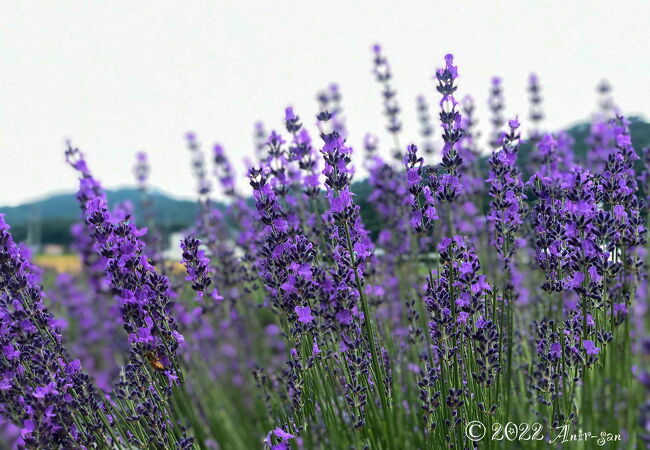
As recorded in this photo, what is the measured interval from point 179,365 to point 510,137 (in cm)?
222

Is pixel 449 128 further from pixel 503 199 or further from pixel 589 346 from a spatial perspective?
pixel 589 346

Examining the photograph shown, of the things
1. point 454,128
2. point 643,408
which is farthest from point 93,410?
point 643,408

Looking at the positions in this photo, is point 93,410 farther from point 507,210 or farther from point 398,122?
point 398,122

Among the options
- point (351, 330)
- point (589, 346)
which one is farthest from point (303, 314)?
point (589, 346)

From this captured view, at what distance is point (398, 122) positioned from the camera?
6008mm

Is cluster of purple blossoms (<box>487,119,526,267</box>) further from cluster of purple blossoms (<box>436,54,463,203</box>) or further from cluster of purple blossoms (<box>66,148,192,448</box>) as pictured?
cluster of purple blossoms (<box>66,148,192,448</box>)

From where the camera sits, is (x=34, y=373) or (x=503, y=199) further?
(x=34, y=373)

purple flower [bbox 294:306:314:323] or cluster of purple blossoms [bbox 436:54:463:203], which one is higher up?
cluster of purple blossoms [bbox 436:54:463:203]

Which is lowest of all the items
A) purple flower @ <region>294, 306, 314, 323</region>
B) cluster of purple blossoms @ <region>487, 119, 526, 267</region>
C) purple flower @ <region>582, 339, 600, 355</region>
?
purple flower @ <region>582, 339, 600, 355</region>

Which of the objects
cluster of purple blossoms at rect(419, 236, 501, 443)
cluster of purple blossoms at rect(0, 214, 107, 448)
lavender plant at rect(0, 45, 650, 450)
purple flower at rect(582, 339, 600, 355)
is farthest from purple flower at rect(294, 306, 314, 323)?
purple flower at rect(582, 339, 600, 355)

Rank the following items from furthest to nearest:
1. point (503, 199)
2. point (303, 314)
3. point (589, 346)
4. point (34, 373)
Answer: point (34, 373) < point (503, 199) < point (303, 314) < point (589, 346)

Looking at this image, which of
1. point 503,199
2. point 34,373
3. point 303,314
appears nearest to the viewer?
point 303,314

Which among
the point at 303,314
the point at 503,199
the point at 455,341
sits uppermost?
the point at 503,199

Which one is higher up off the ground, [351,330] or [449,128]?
[449,128]
